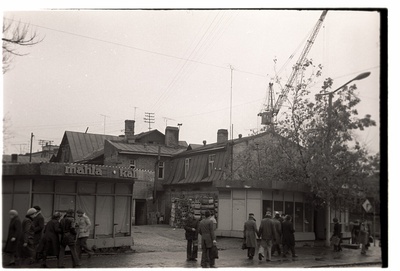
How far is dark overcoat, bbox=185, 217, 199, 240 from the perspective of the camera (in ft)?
56.4

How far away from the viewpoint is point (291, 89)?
960 inches

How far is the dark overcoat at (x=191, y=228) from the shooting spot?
677 inches

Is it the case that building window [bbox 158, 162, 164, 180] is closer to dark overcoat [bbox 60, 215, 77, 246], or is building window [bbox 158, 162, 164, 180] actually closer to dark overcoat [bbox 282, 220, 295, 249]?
dark overcoat [bbox 282, 220, 295, 249]

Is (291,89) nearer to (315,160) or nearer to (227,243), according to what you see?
(315,160)

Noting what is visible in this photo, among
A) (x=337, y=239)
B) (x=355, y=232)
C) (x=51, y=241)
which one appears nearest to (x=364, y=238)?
(x=355, y=232)

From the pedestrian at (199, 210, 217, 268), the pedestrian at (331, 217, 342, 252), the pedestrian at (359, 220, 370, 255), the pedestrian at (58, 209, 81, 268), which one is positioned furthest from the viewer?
the pedestrian at (331, 217, 342, 252)

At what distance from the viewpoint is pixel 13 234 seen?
1434cm

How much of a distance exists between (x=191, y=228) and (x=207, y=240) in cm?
170

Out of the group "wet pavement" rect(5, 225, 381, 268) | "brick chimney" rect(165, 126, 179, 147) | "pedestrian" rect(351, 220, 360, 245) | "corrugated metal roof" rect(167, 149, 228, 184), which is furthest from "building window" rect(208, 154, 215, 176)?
"pedestrian" rect(351, 220, 360, 245)

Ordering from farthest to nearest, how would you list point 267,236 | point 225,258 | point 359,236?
point 359,236 → point 267,236 → point 225,258

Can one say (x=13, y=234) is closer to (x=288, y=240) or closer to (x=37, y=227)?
(x=37, y=227)

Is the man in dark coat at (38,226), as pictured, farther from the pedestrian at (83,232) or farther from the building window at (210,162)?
the building window at (210,162)

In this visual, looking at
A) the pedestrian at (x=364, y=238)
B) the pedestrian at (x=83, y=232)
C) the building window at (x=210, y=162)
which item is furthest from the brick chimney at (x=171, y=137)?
the pedestrian at (x=83, y=232)

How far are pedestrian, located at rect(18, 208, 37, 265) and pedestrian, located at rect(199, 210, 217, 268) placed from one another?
499 centimetres
